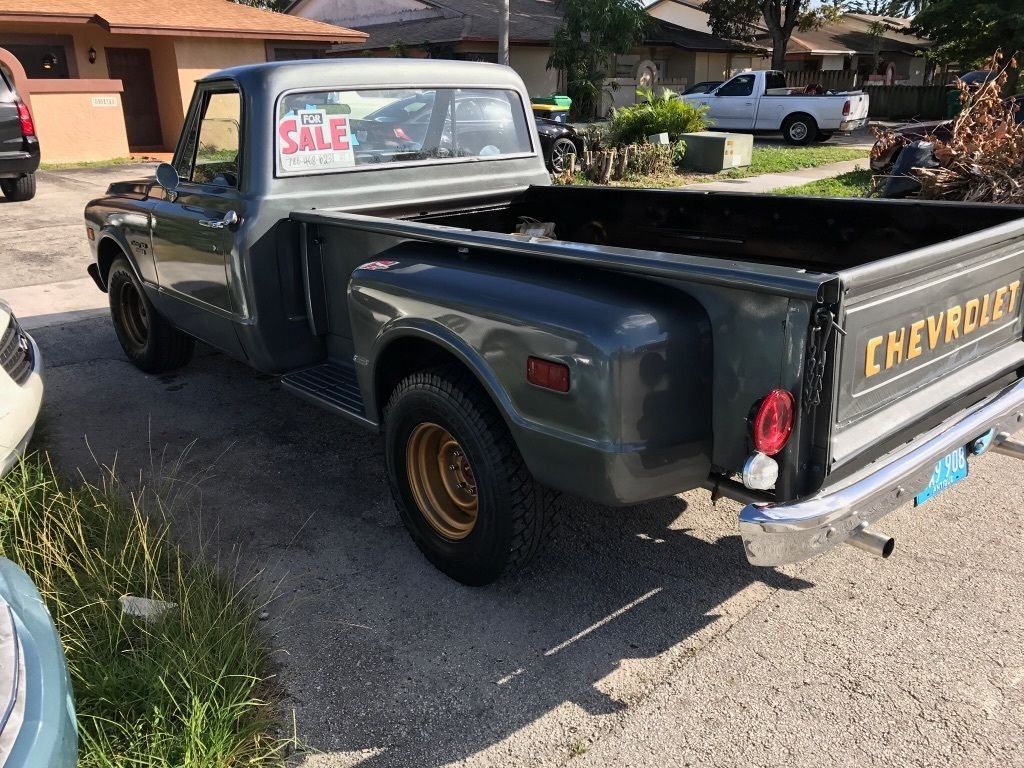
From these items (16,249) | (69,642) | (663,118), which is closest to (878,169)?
(663,118)

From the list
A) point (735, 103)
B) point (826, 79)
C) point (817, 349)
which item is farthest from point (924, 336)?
point (826, 79)

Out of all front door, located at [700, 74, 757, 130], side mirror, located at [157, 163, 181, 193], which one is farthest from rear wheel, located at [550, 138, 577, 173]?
side mirror, located at [157, 163, 181, 193]

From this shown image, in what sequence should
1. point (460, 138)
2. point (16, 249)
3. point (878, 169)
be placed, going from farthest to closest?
→ 1. point (878, 169)
2. point (16, 249)
3. point (460, 138)

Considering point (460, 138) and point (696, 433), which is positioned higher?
point (460, 138)

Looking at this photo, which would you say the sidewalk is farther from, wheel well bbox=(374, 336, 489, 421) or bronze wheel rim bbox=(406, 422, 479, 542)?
bronze wheel rim bbox=(406, 422, 479, 542)

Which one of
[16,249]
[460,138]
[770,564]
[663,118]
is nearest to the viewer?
[770,564]

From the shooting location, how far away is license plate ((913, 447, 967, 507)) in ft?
9.66

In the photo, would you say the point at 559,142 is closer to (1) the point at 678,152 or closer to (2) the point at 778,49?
(1) the point at 678,152

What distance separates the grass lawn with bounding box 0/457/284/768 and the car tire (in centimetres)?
1206

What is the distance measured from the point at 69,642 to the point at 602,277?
2163mm

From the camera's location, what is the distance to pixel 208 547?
377 centimetres

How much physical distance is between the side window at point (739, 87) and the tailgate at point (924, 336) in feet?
64.6

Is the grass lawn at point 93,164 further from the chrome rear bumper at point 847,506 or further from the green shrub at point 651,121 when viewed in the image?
the chrome rear bumper at point 847,506

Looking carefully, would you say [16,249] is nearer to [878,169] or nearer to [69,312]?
[69,312]
